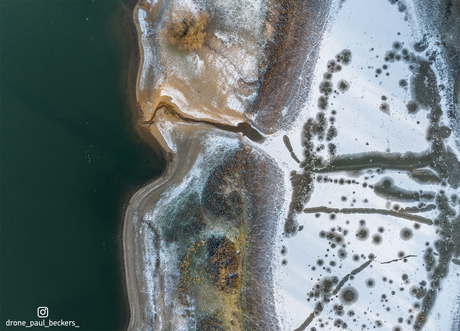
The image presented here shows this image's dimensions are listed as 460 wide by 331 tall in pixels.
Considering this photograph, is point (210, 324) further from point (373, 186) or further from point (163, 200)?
point (373, 186)

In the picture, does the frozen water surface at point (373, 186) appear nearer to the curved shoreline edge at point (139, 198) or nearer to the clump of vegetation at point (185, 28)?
the curved shoreline edge at point (139, 198)

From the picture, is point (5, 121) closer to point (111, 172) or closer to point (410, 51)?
point (111, 172)

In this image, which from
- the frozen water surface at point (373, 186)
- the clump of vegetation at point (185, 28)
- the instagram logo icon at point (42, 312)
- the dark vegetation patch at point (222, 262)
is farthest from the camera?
the instagram logo icon at point (42, 312)

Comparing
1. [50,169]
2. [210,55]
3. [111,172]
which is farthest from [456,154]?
[50,169]

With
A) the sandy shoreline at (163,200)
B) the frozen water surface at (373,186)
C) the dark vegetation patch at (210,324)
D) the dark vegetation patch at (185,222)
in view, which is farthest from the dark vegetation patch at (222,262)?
the frozen water surface at (373,186)

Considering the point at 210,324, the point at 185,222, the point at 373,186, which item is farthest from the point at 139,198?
the point at 373,186
